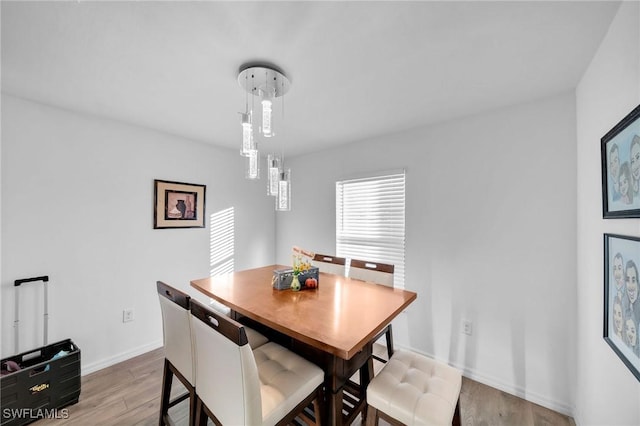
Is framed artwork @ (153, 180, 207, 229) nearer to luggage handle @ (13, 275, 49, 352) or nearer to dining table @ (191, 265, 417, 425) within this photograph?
luggage handle @ (13, 275, 49, 352)

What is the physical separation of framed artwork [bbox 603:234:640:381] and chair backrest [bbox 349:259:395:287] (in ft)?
3.98

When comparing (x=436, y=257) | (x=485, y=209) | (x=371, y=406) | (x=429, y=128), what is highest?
(x=429, y=128)

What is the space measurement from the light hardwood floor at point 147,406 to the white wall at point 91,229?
0.35 meters

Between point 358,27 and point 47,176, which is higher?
point 358,27

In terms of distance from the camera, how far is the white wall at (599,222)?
3.44ft

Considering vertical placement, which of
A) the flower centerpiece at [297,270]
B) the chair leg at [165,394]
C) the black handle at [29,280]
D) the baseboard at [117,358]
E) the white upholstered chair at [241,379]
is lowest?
the baseboard at [117,358]

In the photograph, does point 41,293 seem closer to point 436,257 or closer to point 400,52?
point 400,52

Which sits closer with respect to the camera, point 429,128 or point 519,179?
point 519,179

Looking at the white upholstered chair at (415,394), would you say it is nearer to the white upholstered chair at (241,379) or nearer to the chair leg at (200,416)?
the white upholstered chair at (241,379)

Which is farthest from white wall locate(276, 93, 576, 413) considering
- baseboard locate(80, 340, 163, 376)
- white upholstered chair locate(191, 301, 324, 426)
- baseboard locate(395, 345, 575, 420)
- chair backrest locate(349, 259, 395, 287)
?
baseboard locate(80, 340, 163, 376)

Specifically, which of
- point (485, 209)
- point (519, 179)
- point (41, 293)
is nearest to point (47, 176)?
point (41, 293)

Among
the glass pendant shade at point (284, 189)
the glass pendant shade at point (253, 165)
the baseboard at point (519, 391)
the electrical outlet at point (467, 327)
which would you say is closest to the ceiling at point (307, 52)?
the glass pendant shade at point (253, 165)

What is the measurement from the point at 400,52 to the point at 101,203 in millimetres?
2809

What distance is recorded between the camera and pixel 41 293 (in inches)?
82.0
